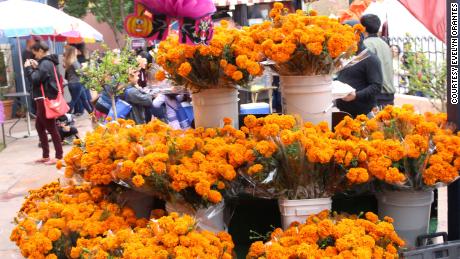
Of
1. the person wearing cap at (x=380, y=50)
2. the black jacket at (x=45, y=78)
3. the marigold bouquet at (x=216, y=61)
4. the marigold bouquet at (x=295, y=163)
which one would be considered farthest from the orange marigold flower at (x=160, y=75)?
the black jacket at (x=45, y=78)

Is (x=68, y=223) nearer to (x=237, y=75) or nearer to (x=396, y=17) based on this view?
(x=237, y=75)

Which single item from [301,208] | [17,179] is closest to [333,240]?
[301,208]

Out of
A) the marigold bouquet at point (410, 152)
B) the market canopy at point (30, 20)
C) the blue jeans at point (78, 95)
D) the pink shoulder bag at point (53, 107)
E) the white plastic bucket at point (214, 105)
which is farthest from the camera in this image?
the blue jeans at point (78, 95)

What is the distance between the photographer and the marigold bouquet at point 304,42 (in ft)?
10.7

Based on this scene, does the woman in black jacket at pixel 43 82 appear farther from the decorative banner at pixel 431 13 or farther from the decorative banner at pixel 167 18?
the decorative banner at pixel 431 13

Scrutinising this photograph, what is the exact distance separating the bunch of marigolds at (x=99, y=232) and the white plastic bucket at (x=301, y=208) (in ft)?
1.15

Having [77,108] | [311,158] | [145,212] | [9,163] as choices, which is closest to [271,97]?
[9,163]

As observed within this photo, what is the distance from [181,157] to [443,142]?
142cm

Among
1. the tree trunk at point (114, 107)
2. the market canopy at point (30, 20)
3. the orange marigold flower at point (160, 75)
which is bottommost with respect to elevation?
the tree trunk at point (114, 107)

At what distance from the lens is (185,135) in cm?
340

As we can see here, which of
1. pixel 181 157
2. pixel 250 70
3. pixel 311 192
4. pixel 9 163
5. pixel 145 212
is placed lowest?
pixel 9 163

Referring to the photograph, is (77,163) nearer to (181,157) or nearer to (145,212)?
(145,212)

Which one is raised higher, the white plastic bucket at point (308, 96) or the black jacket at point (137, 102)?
the white plastic bucket at point (308, 96)

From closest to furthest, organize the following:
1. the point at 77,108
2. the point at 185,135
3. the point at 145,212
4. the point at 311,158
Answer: the point at 311,158, the point at 185,135, the point at 145,212, the point at 77,108
